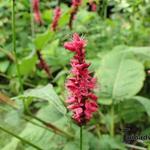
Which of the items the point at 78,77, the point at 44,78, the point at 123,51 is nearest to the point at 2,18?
the point at 44,78

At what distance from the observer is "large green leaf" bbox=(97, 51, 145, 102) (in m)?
2.32

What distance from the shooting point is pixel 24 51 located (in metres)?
3.41

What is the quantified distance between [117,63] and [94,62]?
19cm

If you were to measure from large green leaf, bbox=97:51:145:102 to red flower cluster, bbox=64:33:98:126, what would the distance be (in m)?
0.79

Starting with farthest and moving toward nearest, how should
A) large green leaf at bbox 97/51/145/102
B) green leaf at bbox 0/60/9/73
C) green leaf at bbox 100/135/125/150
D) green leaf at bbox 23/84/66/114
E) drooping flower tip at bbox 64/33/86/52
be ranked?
green leaf at bbox 0/60/9/73 < large green leaf at bbox 97/51/145/102 < green leaf at bbox 100/135/125/150 < green leaf at bbox 23/84/66/114 < drooping flower tip at bbox 64/33/86/52

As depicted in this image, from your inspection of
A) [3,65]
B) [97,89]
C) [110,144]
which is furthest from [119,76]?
[3,65]

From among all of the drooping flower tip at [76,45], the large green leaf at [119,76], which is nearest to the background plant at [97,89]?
the large green leaf at [119,76]

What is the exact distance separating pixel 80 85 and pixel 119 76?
979mm

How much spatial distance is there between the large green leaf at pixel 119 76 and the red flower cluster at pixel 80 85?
79 centimetres

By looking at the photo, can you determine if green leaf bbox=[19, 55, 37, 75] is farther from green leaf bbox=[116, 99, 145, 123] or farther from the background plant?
green leaf bbox=[116, 99, 145, 123]

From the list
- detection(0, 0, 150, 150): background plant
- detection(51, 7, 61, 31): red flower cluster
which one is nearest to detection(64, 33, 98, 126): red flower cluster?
detection(0, 0, 150, 150): background plant

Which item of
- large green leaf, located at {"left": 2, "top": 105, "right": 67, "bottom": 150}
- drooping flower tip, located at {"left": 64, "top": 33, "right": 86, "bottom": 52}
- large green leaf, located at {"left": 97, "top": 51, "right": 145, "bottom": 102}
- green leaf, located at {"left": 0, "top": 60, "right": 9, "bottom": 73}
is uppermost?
drooping flower tip, located at {"left": 64, "top": 33, "right": 86, "bottom": 52}

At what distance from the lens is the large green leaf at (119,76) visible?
2316 millimetres

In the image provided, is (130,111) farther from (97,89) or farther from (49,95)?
(49,95)
